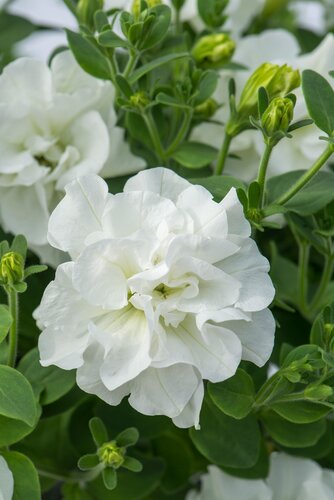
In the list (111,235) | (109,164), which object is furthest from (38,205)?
(111,235)

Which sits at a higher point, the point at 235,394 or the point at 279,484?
the point at 235,394

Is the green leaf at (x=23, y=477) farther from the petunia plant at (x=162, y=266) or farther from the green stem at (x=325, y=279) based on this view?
the green stem at (x=325, y=279)

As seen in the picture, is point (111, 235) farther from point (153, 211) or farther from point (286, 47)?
point (286, 47)

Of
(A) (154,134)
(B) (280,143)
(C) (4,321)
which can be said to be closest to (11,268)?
(C) (4,321)

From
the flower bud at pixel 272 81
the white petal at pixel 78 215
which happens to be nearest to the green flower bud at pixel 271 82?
the flower bud at pixel 272 81

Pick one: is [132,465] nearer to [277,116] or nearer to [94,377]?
[94,377]

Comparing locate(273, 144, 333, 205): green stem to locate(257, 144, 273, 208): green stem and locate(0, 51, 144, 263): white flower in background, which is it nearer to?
locate(257, 144, 273, 208): green stem
